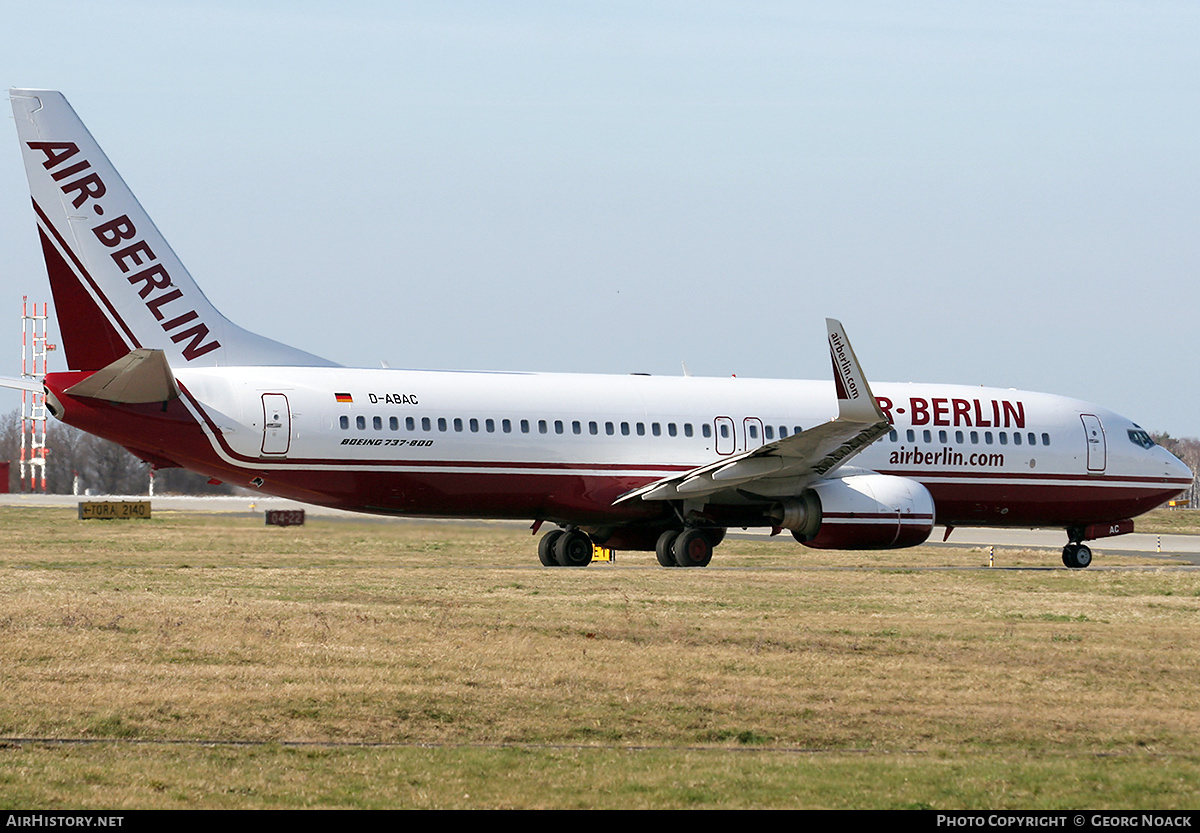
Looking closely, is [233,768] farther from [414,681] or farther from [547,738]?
[414,681]

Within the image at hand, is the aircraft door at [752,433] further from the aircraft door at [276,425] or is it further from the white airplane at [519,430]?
the aircraft door at [276,425]

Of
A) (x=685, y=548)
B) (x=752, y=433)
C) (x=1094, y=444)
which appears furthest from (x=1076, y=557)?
(x=685, y=548)

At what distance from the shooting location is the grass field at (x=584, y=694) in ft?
32.8

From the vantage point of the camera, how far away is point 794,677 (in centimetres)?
1469

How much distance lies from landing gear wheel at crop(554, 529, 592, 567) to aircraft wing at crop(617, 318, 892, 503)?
224 cm

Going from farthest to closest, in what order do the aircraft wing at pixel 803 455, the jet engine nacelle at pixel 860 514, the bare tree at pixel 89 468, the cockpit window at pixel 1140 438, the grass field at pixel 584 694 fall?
the bare tree at pixel 89 468 < the cockpit window at pixel 1140 438 < the jet engine nacelle at pixel 860 514 < the aircraft wing at pixel 803 455 < the grass field at pixel 584 694

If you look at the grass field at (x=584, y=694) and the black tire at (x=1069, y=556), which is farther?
Result: the black tire at (x=1069, y=556)

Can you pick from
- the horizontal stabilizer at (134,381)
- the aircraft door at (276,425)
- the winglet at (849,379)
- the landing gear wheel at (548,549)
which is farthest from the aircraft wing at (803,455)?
the horizontal stabilizer at (134,381)

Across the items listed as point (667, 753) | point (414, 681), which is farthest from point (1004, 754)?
point (414, 681)

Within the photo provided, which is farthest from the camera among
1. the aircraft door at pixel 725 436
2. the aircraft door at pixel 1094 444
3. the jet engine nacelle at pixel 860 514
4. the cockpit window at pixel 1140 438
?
the cockpit window at pixel 1140 438

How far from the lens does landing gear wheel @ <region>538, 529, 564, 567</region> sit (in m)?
31.2

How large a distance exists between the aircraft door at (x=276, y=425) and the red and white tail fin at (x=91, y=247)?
79.9 inches

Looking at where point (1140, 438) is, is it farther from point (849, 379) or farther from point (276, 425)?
point (276, 425)
